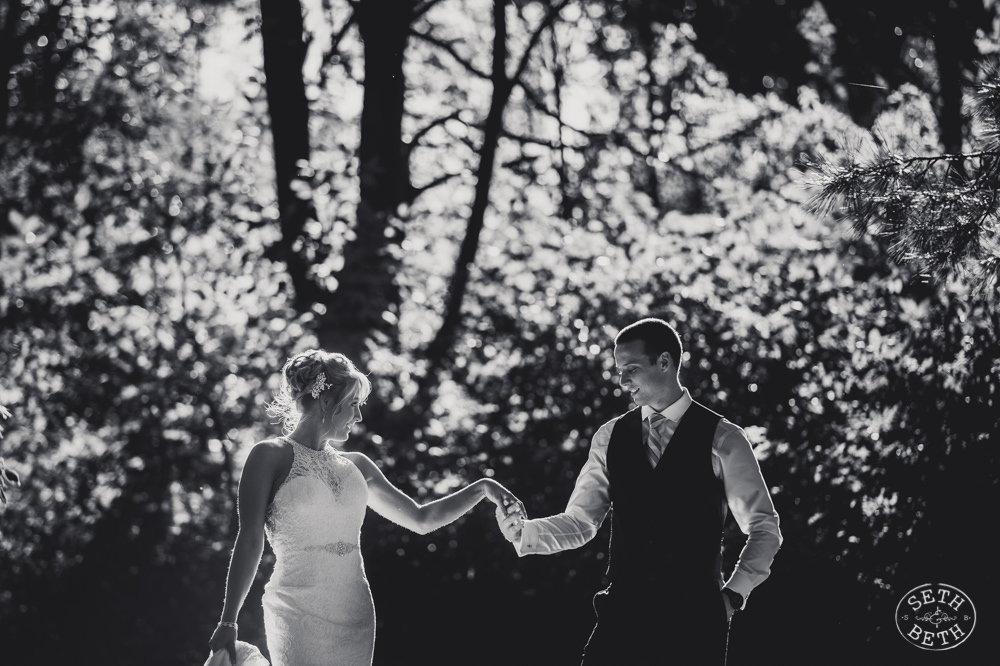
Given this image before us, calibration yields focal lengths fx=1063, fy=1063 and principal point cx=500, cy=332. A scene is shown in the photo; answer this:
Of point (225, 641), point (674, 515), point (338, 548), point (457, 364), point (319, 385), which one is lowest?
point (225, 641)

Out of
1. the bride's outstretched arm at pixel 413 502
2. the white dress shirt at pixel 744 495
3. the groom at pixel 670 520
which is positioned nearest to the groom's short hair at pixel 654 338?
the groom at pixel 670 520

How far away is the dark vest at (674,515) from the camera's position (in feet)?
12.0

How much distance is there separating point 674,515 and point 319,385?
1.45m

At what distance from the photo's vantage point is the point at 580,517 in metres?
4.17

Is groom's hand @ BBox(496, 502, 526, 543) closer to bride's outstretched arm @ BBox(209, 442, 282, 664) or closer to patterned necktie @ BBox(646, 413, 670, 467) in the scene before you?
patterned necktie @ BBox(646, 413, 670, 467)

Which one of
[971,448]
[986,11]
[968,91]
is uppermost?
[986,11]

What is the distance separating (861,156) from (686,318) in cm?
230

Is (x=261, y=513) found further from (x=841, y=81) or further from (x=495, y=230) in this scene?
(x=841, y=81)

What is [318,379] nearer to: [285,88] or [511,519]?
[511,519]

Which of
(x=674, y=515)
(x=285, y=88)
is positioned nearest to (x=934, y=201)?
(x=674, y=515)

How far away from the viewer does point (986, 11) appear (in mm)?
9016

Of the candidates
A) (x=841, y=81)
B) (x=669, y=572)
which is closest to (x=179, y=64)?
(x=841, y=81)

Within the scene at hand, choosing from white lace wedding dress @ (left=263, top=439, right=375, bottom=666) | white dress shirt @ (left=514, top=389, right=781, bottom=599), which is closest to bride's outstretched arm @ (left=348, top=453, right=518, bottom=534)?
white lace wedding dress @ (left=263, top=439, right=375, bottom=666)

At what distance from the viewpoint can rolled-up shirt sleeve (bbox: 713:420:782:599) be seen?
3727mm
